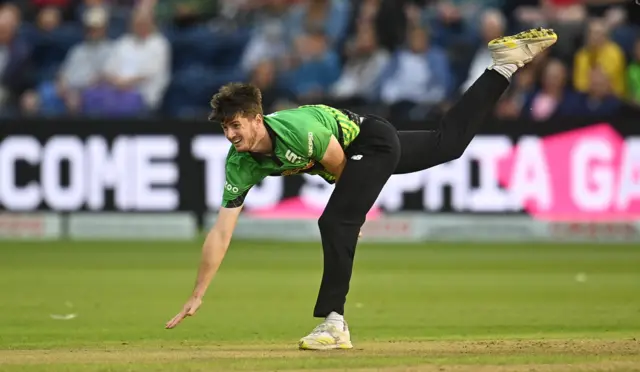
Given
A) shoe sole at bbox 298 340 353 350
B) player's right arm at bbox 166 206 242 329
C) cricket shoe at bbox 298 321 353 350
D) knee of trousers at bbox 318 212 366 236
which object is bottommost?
shoe sole at bbox 298 340 353 350

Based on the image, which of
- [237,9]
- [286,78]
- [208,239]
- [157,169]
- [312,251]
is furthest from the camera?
[237,9]

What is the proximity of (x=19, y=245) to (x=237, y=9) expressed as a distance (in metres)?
5.13

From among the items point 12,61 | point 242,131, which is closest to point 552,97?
point 12,61

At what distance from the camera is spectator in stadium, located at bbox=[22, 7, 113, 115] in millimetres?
17797

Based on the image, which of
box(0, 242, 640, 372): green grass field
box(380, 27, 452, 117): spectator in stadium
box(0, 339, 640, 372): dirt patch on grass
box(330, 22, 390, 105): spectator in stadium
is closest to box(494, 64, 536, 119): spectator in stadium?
box(380, 27, 452, 117): spectator in stadium

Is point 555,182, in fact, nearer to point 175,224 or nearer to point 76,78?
point 175,224

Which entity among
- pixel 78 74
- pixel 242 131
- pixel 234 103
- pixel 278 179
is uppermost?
pixel 234 103

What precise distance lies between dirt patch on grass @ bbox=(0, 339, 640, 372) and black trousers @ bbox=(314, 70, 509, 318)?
15.4 inches

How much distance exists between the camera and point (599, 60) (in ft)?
55.8

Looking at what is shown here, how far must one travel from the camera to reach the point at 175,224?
53.7ft

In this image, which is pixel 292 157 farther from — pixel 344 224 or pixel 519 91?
pixel 519 91

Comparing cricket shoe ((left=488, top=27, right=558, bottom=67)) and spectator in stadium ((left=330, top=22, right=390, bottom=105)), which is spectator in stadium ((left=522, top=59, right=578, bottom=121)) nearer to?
spectator in stadium ((left=330, top=22, right=390, bottom=105))

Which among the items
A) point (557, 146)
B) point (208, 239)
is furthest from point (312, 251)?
point (208, 239)

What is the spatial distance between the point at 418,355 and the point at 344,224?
79cm
